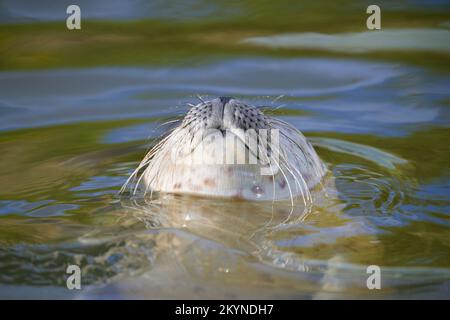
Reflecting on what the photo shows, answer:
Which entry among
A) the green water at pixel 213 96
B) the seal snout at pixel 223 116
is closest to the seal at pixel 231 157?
the seal snout at pixel 223 116

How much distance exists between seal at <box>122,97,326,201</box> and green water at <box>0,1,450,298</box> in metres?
0.12

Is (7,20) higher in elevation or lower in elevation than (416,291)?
higher

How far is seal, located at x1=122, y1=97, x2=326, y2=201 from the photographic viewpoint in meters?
4.82

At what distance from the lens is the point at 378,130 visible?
666cm

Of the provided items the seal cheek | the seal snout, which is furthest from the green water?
the seal snout

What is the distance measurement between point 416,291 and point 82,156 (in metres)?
2.97

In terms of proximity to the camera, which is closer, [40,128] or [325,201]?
[325,201]

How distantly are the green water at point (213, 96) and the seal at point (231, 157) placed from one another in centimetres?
12

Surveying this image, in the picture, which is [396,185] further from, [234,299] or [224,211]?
[234,299]

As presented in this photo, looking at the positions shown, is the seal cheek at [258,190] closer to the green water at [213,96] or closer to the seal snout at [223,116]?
the green water at [213,96]

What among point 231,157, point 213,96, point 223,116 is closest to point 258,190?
point 231,157
